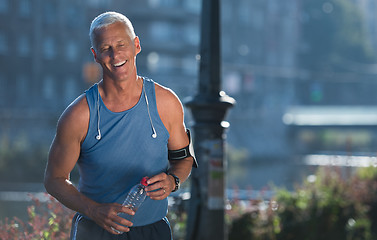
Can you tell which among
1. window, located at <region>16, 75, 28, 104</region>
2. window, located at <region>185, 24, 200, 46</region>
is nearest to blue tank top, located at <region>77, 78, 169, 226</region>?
window, located at <region>16, 75, 28, 104</region>

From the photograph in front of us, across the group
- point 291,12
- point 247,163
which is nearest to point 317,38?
point 291,12

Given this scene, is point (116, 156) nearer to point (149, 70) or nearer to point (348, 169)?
point (348, 169)

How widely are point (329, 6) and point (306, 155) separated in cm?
5404

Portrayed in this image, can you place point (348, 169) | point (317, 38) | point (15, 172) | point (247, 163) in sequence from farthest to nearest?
point (317, 38) < point (247, 163) < point (15, 172) < point (348, 169)

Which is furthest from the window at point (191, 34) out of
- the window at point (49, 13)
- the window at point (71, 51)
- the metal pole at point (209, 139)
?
the metal pole at point (209, 139)

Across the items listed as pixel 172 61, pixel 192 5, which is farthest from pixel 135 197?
pixel 192 5

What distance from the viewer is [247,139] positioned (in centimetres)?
6669

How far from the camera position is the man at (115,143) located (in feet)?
7.48

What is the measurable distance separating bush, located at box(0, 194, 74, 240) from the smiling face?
1323mm

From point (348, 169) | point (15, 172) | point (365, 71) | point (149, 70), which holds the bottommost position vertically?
point (365, 71)

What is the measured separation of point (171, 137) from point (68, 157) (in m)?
0.42

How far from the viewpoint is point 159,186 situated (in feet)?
7.57

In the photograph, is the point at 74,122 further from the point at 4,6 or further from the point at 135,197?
the point at 4,6

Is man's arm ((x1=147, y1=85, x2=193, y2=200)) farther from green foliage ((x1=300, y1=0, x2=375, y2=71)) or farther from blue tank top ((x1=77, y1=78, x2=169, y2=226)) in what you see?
green foliage ((x1=300, y1=0, x2=375, y2=71))
